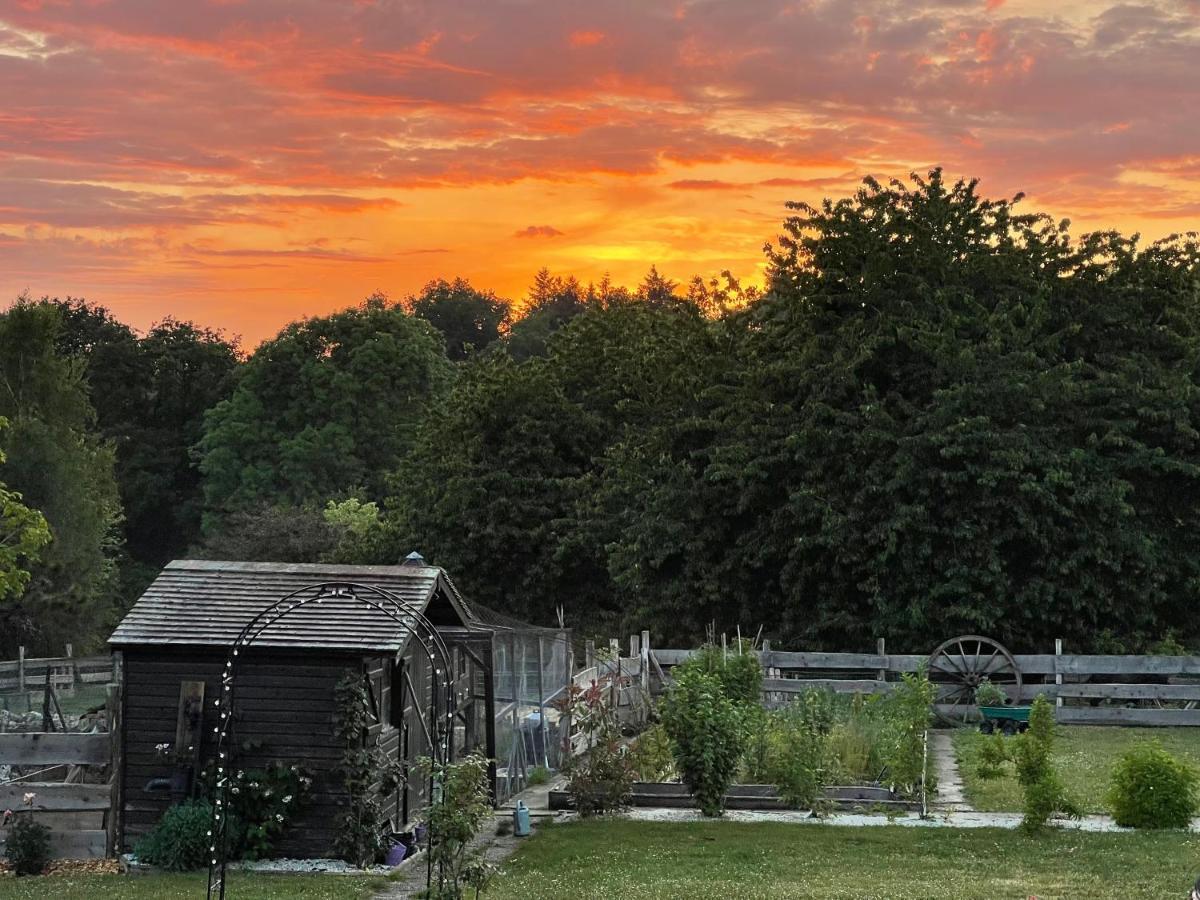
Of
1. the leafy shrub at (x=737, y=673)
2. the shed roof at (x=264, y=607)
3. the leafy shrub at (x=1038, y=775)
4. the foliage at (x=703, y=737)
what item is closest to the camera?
the shed roof at (x=264, y=607)

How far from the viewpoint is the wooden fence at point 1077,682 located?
25.8 metres

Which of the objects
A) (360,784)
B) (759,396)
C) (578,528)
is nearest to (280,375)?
(578,528)

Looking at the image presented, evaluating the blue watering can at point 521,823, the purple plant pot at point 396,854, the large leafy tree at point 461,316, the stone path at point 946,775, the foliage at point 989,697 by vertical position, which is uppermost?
the large leafy tree at point 461,316

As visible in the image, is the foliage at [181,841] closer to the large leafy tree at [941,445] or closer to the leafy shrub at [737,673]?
the leafy shrub at [737,673]

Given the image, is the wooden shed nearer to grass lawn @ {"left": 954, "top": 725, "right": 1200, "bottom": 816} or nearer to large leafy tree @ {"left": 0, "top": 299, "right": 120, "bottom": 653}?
grass lawn @ {"left": 954, "top": 725, "right": 1200, "bottom": 816}

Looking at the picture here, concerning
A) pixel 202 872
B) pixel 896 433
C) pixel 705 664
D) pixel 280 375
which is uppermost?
pixel 280 375

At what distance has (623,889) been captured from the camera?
508 inches

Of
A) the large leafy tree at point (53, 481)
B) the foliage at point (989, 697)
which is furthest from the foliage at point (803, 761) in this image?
the large leafy tree at point (53, 481)

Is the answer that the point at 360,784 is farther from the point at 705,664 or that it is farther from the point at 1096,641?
the point at 1096,641

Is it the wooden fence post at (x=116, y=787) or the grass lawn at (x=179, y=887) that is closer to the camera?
the grass lawn at (x=179, y=887)

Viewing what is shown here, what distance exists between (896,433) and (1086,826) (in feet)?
51.2

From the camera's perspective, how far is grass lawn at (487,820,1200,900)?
502 inches

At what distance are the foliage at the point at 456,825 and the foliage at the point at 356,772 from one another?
2759mm

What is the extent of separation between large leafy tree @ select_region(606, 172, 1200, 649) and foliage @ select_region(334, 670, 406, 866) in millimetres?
17136
